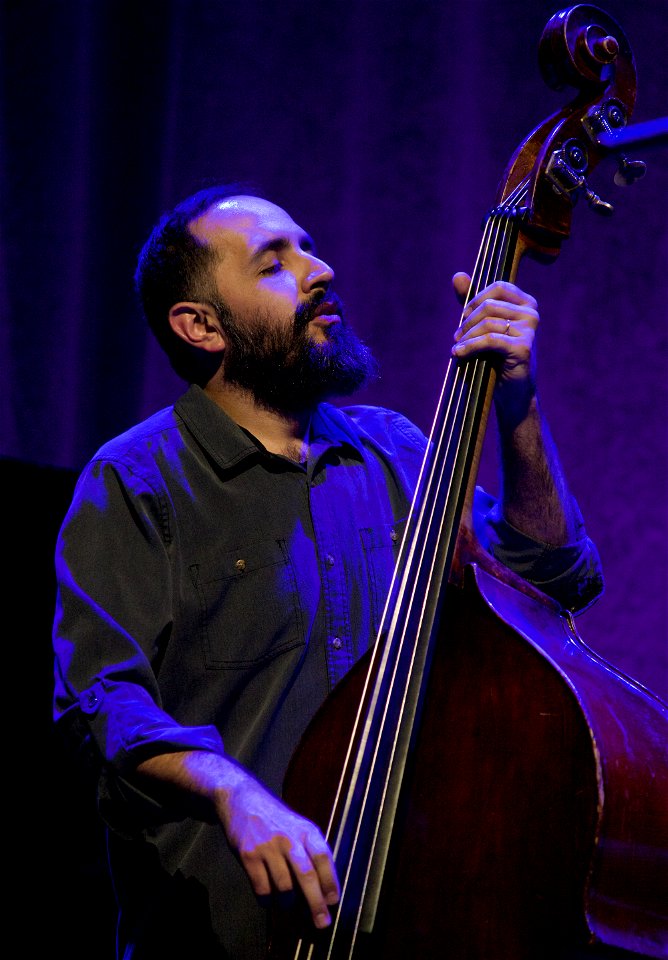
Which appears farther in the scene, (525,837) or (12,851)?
(12,851)

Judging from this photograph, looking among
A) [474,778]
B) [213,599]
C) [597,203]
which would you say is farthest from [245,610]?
[597,203]

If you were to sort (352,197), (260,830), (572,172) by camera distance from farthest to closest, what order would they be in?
1. (352,197)
2. (572,172)
3. (260,830)

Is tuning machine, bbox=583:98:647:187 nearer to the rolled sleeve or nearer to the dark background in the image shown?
the rolled sleeve

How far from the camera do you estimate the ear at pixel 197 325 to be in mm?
1698

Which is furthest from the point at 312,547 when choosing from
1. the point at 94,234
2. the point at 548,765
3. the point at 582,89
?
the point at 94,234

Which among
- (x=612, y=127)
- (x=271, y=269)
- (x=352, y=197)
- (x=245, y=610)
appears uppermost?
(x=612, y=127)

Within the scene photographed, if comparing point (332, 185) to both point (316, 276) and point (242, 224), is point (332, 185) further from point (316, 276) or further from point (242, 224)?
point (316, 276)

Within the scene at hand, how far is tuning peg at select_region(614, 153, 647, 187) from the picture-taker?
4.23 ft

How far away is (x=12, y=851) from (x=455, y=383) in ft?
3.56

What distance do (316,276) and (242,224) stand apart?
185 mm

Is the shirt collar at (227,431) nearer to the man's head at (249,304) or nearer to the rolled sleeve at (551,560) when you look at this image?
the man's head at (249,304)

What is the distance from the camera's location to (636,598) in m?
2.20

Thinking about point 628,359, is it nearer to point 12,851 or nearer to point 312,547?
point 312,547

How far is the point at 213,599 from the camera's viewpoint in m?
1.34
